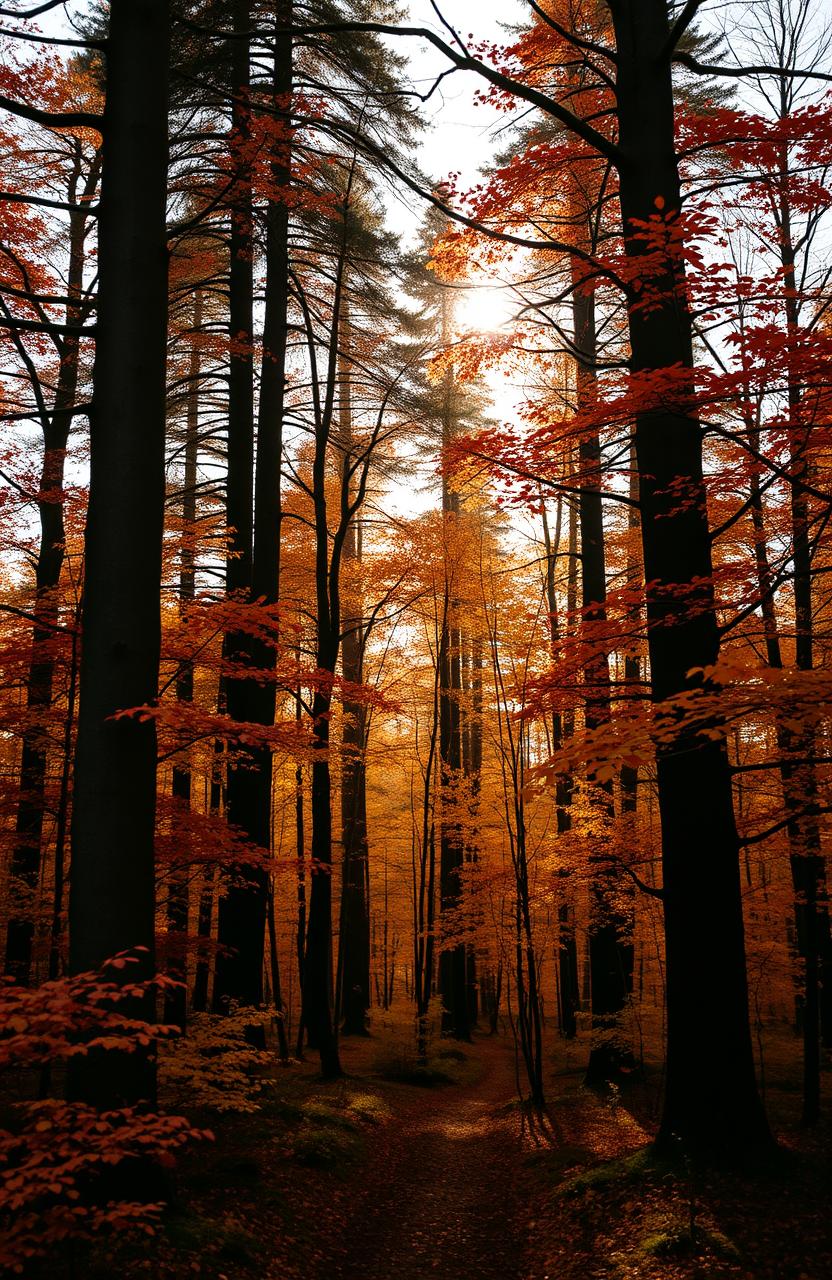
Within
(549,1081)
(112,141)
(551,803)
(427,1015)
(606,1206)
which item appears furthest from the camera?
(551,803)

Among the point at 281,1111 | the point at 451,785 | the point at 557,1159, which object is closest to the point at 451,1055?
the point at 451,785

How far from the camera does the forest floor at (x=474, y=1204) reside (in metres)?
4.48

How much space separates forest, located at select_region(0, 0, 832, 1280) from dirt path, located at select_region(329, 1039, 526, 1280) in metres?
0.06

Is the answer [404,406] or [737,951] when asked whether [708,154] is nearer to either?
[404,406]

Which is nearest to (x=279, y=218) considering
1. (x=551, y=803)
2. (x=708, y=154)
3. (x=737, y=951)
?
(x=708, y=154)

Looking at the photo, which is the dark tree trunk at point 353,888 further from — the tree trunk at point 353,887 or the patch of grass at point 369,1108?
the patch of grass at point 369,1108

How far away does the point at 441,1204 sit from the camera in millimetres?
7035

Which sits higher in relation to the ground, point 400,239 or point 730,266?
point 400,239

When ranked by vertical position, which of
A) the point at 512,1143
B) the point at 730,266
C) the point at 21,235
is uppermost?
the point at 21,235

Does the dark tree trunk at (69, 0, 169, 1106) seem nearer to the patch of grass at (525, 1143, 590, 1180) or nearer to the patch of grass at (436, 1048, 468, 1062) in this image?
the patch of grass at (525, 1143, 590, 1180)

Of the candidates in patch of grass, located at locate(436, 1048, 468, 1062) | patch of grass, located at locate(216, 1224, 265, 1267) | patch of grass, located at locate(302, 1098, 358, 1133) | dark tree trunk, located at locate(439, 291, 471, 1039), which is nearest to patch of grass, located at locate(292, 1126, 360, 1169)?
patch of grass, located at locate(302, 1098, 358, 1133)

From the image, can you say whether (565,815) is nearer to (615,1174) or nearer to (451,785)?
(451,785)

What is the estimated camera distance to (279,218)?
10.4 m

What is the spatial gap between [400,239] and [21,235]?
5.44 m
